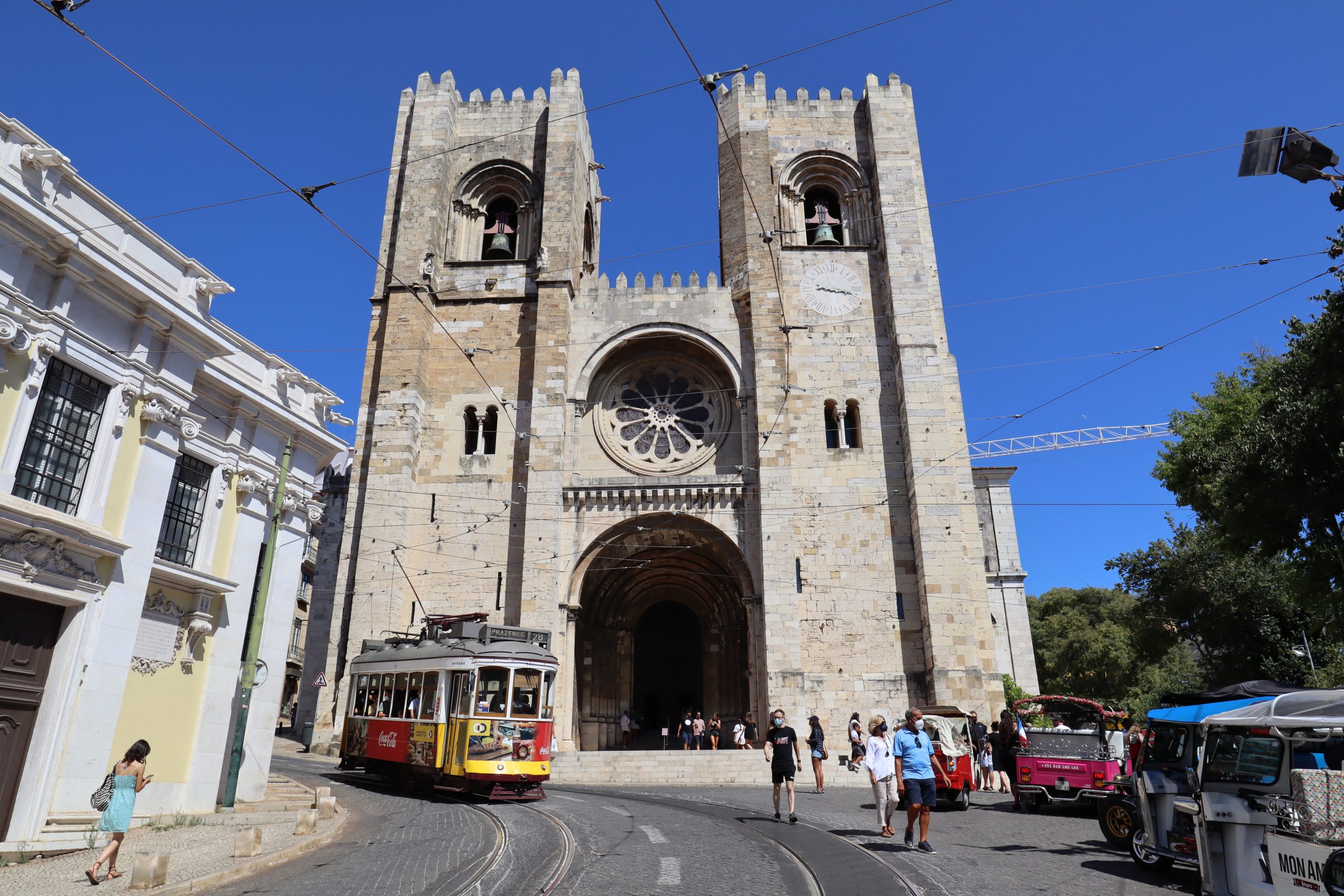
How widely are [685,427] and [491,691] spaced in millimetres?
13135

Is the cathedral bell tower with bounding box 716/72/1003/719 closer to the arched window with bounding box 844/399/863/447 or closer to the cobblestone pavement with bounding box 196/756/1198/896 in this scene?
the arched window with bounding box 844/399/863/447

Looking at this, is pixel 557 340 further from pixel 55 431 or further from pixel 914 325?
pixel 55 431

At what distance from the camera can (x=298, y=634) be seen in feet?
128

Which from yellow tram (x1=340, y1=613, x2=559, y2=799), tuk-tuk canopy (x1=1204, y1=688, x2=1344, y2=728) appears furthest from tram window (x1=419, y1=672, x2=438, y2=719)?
tuk-tuk canopy (x1=1204, y1=688, x2=1344, y2=728)

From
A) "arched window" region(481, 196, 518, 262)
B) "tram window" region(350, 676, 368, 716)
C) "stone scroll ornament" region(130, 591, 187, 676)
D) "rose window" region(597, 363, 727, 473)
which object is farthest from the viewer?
"arched window" region(481, 196, 518, 262)

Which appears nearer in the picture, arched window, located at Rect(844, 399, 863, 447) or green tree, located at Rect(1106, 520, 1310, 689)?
arched window, located at Rect(844, 399, 863, 447)

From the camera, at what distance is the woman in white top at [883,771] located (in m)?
8.38

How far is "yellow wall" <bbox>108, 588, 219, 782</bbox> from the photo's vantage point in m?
9.48

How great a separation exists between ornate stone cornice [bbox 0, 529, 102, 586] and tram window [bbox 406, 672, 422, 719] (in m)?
5.77

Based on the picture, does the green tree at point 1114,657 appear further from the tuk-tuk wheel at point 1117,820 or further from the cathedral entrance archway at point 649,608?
the tuk-tuk wheel at point 1117,820

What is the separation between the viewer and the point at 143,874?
6246 millimetres

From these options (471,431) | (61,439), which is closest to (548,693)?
(61,439)

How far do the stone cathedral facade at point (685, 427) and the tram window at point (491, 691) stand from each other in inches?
302

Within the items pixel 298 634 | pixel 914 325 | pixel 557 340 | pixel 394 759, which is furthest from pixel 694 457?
pixel 298 634
